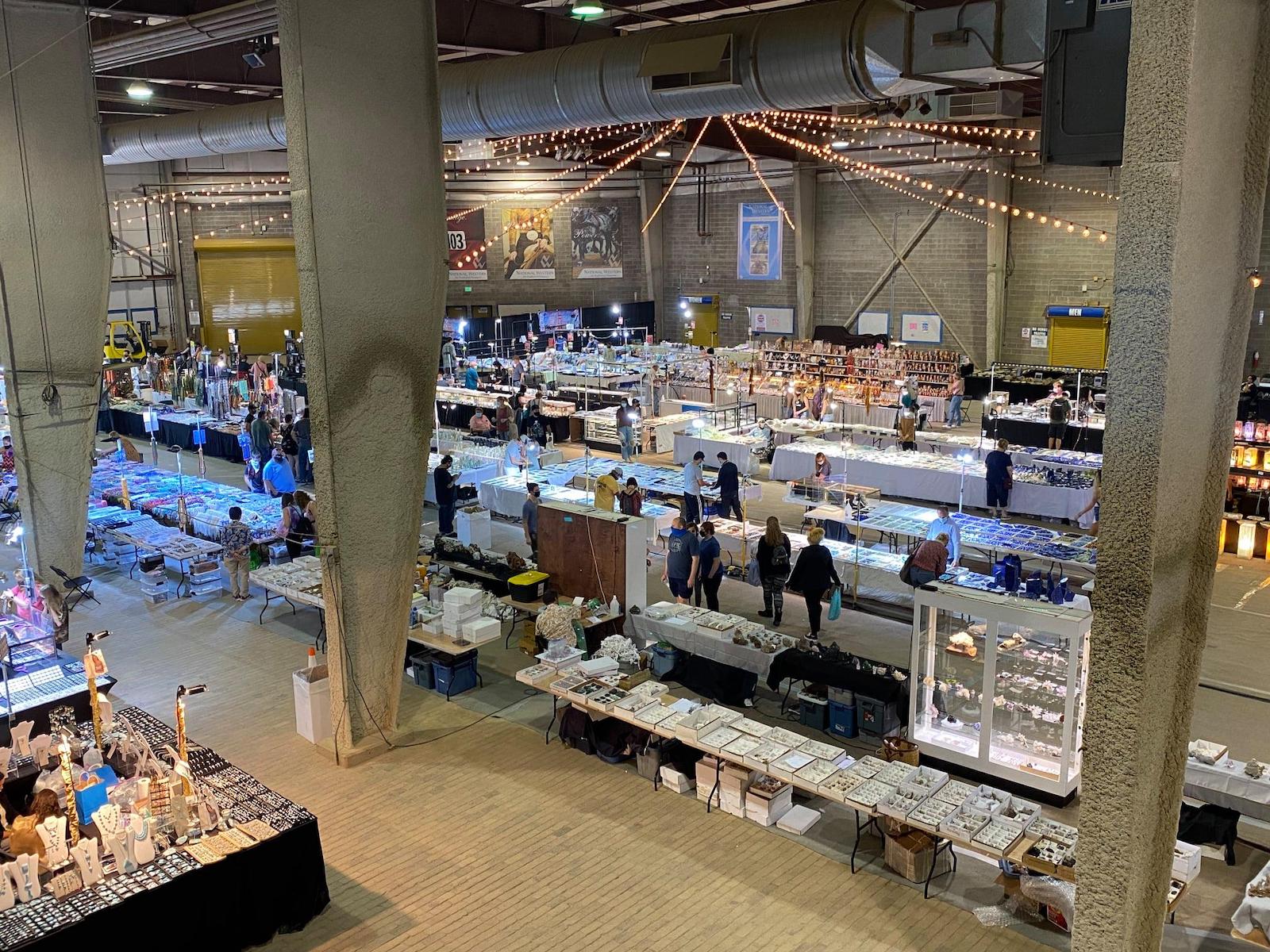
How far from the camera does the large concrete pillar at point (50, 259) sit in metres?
11.8

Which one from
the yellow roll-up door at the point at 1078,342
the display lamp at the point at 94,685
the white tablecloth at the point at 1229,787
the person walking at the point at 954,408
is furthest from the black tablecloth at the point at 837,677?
Answer: the yellow roll-up door at the point at 1078,342

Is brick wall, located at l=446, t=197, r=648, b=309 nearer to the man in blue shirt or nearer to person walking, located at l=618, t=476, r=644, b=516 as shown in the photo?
the man in blue shirt

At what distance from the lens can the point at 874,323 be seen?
2938 centimetres

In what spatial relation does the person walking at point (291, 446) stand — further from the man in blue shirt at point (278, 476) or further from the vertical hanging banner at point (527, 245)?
the vertical hanging banner at point (527, 245)

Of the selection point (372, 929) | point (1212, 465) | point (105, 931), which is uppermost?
point (1212, 465)

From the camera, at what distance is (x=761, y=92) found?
10.7 meters

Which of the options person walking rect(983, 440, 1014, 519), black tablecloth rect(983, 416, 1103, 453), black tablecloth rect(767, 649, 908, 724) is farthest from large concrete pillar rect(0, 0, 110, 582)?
black tablecloth rect(983, 416, 1103, 453)

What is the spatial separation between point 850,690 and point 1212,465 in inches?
172

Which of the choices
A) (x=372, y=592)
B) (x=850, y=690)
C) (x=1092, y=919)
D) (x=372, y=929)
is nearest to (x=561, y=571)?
(x=372, y=592)

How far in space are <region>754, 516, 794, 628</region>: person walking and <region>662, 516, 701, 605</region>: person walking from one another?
732 millimetres

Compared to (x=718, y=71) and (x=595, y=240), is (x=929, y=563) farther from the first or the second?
(x=595, y=240)

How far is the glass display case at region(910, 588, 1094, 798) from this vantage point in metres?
7.89

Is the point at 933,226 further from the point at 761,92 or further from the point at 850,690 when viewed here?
the point at 850,690

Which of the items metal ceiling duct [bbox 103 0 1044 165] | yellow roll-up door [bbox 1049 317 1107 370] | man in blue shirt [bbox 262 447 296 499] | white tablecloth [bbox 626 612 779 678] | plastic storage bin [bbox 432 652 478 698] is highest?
metal ceiling duct [bbox 103 0 1044 165]
